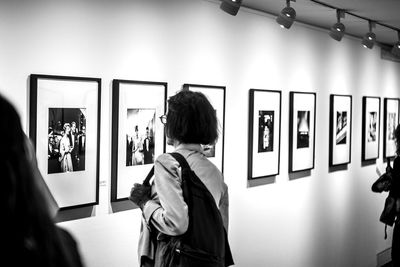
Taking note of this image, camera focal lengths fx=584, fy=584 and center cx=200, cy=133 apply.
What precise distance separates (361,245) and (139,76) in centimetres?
481

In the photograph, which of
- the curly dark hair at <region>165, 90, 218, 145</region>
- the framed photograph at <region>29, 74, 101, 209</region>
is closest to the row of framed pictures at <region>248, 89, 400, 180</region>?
the framed photograph at <region>29, 74, 101, 209</region>

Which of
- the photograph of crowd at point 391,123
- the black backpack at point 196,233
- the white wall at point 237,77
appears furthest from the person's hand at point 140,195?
the photograph of crowd at point 391,123

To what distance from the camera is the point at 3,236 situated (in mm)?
876

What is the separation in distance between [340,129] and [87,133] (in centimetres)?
395

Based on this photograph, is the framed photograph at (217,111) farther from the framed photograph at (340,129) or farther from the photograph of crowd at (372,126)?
the photograph of crowd at (372,126)

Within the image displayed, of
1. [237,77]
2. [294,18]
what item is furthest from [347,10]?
[237,77]

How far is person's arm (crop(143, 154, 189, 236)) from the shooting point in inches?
101

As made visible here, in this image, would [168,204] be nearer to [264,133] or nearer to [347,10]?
[264,133]

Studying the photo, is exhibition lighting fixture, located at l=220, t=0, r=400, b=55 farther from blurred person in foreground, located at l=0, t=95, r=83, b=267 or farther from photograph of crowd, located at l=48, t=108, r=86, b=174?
blurred person in foreground, located at l=0, t=95, r=83, b=267

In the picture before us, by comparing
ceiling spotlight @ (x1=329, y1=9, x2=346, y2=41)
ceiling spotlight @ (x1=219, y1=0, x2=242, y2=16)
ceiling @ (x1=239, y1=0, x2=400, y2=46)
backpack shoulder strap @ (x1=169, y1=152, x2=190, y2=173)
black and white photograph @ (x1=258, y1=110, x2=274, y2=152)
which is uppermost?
ceiling @ (x1=239, y1=0, x2=400, y2=46)

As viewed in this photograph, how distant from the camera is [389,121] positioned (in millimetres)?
8055

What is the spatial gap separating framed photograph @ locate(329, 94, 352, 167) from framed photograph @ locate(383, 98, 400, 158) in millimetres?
1278

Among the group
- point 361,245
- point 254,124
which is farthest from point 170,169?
point 361,245

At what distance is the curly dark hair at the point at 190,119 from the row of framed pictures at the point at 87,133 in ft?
2.02
